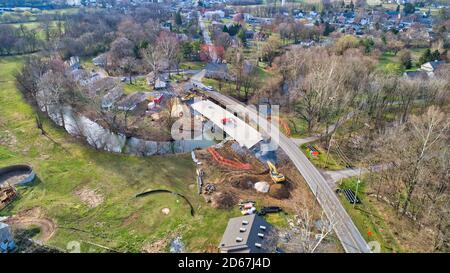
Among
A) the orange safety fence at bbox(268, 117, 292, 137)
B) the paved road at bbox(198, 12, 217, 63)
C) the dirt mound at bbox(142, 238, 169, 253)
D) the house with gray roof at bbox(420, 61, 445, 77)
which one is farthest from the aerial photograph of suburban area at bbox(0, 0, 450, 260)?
the paved road at bbox(198, 12, 217, 63)

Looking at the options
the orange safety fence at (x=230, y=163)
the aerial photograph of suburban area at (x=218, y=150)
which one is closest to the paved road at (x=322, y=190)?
the aerial photograph of suburban area at (x=218, y=150)

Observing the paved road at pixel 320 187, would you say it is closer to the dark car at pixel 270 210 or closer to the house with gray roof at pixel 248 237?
the dark car at pixel 270 210

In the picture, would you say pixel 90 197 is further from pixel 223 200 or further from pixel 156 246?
pixel 223 200

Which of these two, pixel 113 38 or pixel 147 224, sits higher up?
pixel 113 38

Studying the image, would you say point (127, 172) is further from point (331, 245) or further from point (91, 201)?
point (331, 245)

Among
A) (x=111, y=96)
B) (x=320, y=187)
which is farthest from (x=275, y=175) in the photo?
(x=111, y=96)

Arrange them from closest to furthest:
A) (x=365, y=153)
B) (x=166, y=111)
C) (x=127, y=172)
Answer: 1. (x=127, y=172)
2. (x=365, y=153)
3. (x=166, y=111)
